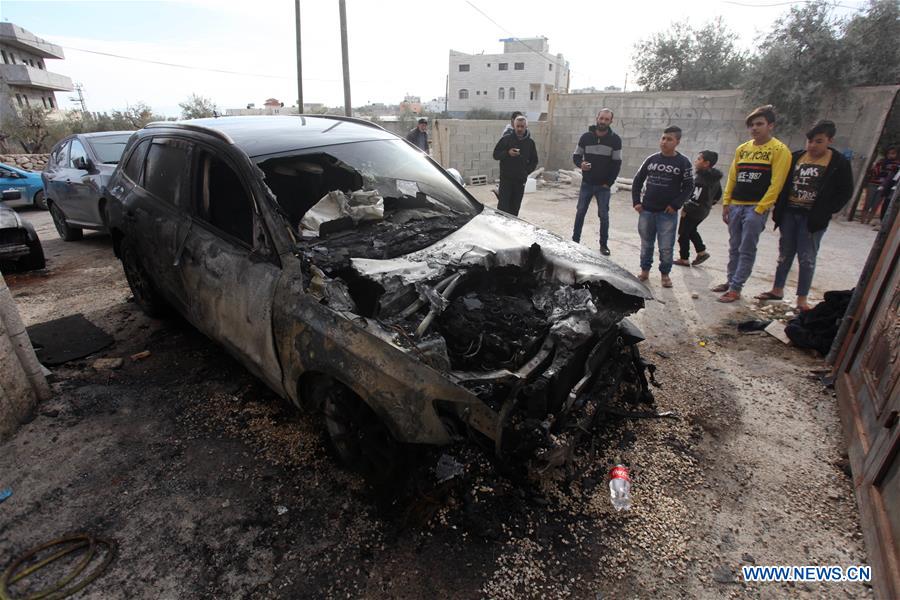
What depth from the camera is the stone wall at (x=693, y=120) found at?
30.8ft

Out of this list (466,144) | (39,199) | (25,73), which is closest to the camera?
(39,199)

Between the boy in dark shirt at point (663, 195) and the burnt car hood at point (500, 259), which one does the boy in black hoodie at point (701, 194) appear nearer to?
the boy in dark shirt at point (663, 195)

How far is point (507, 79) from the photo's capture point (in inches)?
2140

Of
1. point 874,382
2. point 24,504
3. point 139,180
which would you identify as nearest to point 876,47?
point 874,382

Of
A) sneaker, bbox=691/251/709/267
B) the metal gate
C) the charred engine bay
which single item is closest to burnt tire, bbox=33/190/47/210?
the charred engine bay

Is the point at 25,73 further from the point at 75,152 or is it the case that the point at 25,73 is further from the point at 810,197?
the point at 810,197

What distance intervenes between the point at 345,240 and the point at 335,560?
1.69m

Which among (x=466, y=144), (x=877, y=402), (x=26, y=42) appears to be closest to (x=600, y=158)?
(x=877, y=402)

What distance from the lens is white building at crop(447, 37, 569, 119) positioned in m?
53.5

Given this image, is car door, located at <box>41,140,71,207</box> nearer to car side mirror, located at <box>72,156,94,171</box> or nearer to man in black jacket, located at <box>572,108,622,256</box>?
car side mirror, located at <box>72,156,94,171</box>

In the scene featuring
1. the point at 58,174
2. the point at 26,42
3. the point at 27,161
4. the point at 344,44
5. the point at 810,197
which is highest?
the point at 26,42

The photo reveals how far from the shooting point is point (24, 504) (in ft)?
7.57

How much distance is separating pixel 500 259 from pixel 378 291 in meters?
0.82

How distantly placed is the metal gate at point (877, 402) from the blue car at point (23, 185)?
1281 centimetres
